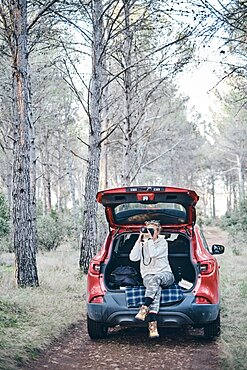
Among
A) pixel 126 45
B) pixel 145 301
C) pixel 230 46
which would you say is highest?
pixel 126 45

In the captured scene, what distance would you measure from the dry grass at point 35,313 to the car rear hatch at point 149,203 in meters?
1.60

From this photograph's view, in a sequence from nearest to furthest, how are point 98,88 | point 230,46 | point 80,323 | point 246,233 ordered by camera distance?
1. point 80,323
2. point 230,46
3. point 98,88
4. point 246,233

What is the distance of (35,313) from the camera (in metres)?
7.50

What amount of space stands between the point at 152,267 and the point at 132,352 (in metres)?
1.13

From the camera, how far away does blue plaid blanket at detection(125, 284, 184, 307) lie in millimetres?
6353

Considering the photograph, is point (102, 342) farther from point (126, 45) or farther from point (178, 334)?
point (126, 45)

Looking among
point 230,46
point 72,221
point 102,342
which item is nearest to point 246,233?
point 72,221

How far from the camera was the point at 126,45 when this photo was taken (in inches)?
654

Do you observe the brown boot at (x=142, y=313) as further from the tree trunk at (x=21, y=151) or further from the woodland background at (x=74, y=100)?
the tree trunk at (x=21, y=151)

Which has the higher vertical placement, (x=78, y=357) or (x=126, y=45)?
(x=126, y=45)

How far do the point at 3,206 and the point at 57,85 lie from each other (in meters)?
7.67

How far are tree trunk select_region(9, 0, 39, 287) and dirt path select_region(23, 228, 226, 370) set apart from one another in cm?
278

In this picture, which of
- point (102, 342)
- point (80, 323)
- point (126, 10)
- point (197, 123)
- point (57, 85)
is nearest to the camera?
point (102, 342)

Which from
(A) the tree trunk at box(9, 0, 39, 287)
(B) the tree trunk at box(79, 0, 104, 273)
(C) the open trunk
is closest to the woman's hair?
(C) the open trunk
